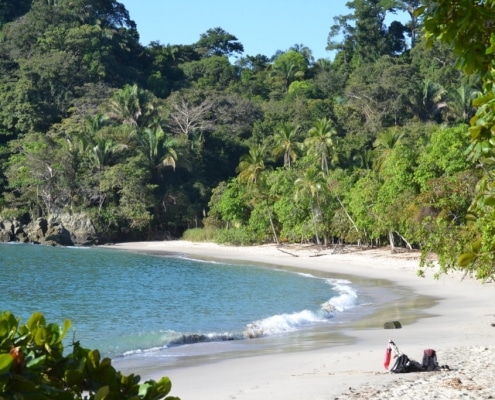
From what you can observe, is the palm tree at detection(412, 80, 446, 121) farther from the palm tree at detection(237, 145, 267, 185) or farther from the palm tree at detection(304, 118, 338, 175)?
the palm tree at detection(237, 145, 267, 185)

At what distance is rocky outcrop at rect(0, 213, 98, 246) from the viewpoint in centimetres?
5434

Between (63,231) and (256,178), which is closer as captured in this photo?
(256,178)

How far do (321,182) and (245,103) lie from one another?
25440 millimetres

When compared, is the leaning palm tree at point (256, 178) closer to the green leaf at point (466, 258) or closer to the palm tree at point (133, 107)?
the palm tree at point (133, 107)

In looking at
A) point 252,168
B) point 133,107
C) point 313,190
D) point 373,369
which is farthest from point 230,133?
point 373,369

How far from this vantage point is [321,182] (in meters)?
A: 42.0

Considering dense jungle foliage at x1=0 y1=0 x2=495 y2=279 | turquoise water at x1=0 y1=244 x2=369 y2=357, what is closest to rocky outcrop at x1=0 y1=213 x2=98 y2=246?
dense jungle foliage at x1=0 y1=0 x2=495 y2=279

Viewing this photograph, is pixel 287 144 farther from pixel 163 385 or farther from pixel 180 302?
pixel 163 385

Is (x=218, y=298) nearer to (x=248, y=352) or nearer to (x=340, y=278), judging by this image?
(x=340, y=278)

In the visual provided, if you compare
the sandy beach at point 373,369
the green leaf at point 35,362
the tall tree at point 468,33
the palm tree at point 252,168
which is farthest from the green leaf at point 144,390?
the palm tree at point 252,168

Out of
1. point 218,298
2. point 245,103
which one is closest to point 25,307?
point 218,298

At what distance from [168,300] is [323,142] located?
2467 centimetres

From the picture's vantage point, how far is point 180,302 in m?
24.9

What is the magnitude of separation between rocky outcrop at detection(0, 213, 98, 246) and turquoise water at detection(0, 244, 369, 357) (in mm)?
12656
